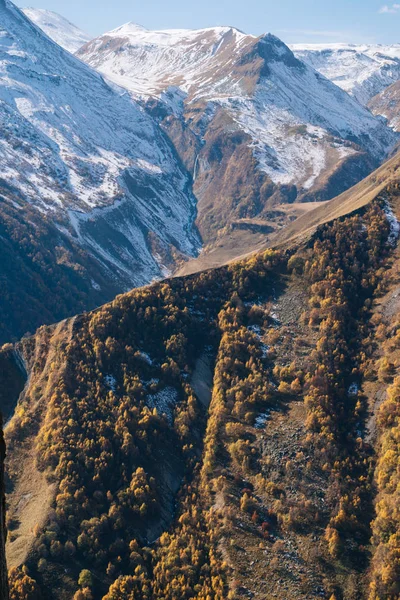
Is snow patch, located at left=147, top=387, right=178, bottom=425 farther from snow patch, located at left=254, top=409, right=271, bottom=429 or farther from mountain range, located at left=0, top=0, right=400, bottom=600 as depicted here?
snow patch, located at left=254, top=409, right=271, bottom=429

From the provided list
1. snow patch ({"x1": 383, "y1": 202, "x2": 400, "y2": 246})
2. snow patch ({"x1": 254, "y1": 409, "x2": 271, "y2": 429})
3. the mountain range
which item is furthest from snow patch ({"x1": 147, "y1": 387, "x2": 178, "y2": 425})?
snow patch ({"x1": 383, "y1": 202, "x2": 400, "y2": 246})

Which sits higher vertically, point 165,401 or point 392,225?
point 392,225

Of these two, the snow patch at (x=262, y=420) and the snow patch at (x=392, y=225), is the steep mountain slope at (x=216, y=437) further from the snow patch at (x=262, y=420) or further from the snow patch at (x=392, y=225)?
the snow patch at (x=392, y=225)

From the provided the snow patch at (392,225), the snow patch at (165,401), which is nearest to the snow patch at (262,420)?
the snow patch at (165,401)

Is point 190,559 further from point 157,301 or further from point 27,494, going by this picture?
point 157,301

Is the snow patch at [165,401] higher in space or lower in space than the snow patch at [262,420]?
higher

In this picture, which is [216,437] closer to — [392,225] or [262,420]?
[262,420]

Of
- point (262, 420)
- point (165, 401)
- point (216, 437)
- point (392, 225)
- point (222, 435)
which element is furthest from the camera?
point (392, 225)

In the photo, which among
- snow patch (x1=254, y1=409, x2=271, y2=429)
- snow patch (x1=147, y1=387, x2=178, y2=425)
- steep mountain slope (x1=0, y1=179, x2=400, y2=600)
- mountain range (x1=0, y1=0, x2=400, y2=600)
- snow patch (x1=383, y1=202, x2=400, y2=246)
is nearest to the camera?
mountain range (x1=0, y1=0, x2=400, y2=600)

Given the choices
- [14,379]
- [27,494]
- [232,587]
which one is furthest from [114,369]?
[232,587]

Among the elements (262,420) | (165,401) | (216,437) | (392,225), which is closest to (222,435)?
(216,437)
